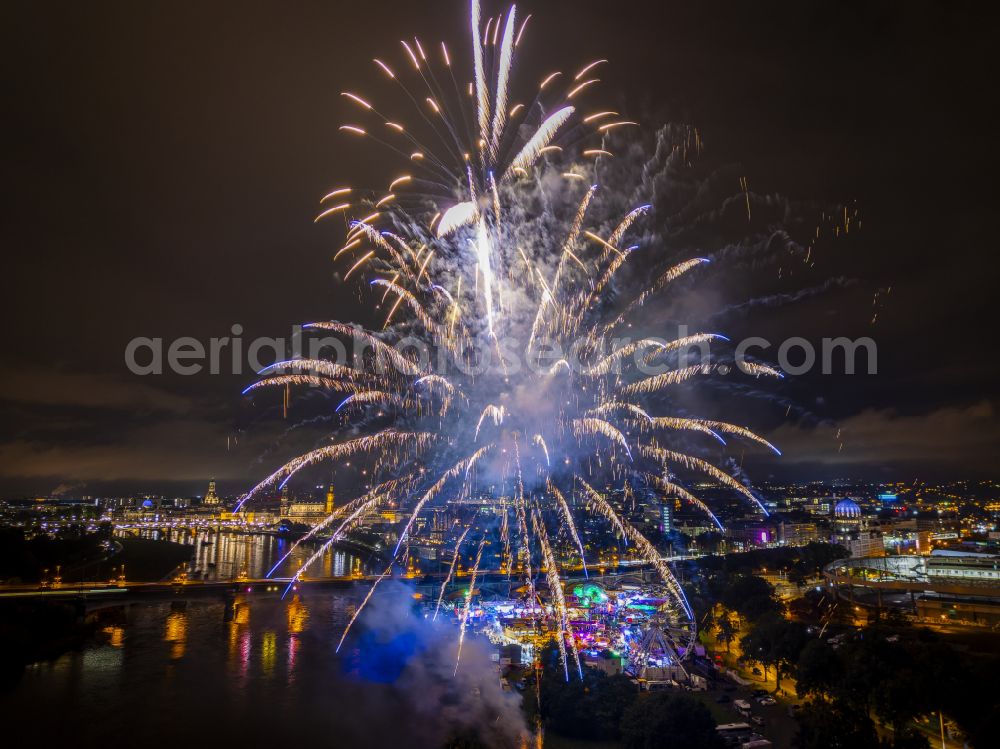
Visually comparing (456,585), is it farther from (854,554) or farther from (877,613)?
(854,554)

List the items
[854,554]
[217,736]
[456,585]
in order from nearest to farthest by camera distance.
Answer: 1. [217,736]
2. [456,585]
3. [854,554]

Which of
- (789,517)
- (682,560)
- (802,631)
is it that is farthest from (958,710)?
(789,517)

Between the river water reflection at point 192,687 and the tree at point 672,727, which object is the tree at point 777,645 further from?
the river water reflection at point 192,687

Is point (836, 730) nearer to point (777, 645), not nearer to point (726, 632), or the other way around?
point (777, 645)

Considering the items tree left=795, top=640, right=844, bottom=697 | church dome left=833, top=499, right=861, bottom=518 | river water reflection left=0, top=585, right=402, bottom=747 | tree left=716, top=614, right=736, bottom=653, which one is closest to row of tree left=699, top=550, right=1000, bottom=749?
tree left=795, top=640, right=844, bottom=697

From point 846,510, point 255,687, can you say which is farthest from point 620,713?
point 846,510

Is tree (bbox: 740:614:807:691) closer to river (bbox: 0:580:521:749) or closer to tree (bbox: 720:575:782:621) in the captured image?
tree (bbox: 720:575:782:621)
